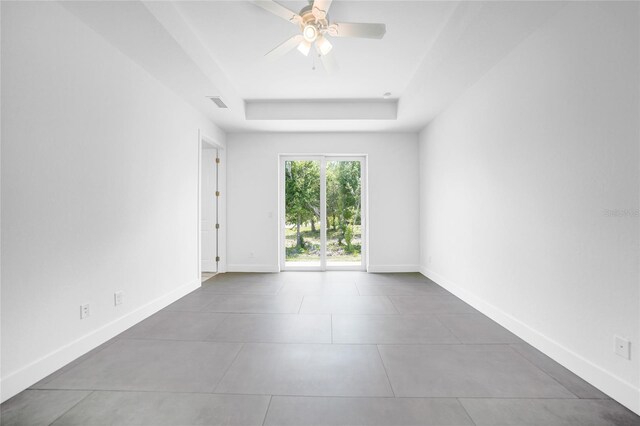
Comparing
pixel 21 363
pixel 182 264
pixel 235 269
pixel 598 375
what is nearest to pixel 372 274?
pixel 235 269

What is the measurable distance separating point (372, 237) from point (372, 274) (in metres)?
0.66

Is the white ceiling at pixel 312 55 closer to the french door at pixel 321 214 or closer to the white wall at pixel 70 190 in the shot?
the white wall at pixel 70 190

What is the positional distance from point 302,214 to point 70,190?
3.71 m

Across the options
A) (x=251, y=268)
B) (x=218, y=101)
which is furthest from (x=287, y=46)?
(x=251, y=268)

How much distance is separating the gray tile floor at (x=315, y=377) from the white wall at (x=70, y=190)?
0.92 feet

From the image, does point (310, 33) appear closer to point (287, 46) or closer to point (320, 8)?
point (320, 8)

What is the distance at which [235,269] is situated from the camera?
5.29m

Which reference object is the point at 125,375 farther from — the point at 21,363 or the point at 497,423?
the point at 497,423

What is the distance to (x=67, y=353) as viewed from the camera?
206 centimetres

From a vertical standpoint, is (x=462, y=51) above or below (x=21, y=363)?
above

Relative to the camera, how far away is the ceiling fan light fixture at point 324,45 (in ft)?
7.68

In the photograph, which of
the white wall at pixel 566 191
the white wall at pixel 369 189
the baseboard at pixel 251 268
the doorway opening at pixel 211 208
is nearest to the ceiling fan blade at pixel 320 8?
the white wall at pixel 566 191

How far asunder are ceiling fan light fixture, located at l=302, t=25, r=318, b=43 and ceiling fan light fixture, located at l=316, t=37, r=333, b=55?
83 millimetres

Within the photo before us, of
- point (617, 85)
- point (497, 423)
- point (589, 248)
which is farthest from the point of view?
point (589, 248)
